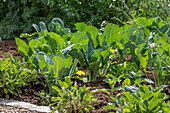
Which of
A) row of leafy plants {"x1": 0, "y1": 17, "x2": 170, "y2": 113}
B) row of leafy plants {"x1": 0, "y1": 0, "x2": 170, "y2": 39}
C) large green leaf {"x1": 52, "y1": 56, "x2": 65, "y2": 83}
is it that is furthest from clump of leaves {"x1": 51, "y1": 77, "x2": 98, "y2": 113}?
row of leafy plants {"x1": 0, "y1": 0, "x2": 170, "y2": 39}

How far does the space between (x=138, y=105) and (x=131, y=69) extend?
1.19 meters

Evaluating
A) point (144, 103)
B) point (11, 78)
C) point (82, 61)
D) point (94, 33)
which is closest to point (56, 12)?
point (94, 33)

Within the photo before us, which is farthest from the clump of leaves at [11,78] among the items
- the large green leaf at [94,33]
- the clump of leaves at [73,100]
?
the large green leaf at [94,33]

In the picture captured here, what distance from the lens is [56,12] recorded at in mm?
5699

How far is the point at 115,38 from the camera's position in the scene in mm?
3264

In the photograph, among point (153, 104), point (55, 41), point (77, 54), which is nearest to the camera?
point (153, 104)

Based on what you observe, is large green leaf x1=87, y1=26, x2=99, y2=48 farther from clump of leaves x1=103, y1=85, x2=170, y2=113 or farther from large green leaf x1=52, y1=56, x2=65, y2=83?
clump of leaves x1=103, y1=85, x2=170, y2=113

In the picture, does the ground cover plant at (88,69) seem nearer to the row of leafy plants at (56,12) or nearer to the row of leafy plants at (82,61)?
the row of leafy plants at (82,61)

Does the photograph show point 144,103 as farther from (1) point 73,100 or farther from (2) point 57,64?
(2) point 57,64

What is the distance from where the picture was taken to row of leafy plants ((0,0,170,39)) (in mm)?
5562

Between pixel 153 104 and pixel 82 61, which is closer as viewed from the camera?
pixel 153 104

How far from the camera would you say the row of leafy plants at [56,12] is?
5.56 m

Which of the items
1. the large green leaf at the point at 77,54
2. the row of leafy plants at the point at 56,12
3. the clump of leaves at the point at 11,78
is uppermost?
the row of leafy plants at the point at 56,12

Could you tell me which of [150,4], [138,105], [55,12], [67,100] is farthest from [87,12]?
[138,105]
